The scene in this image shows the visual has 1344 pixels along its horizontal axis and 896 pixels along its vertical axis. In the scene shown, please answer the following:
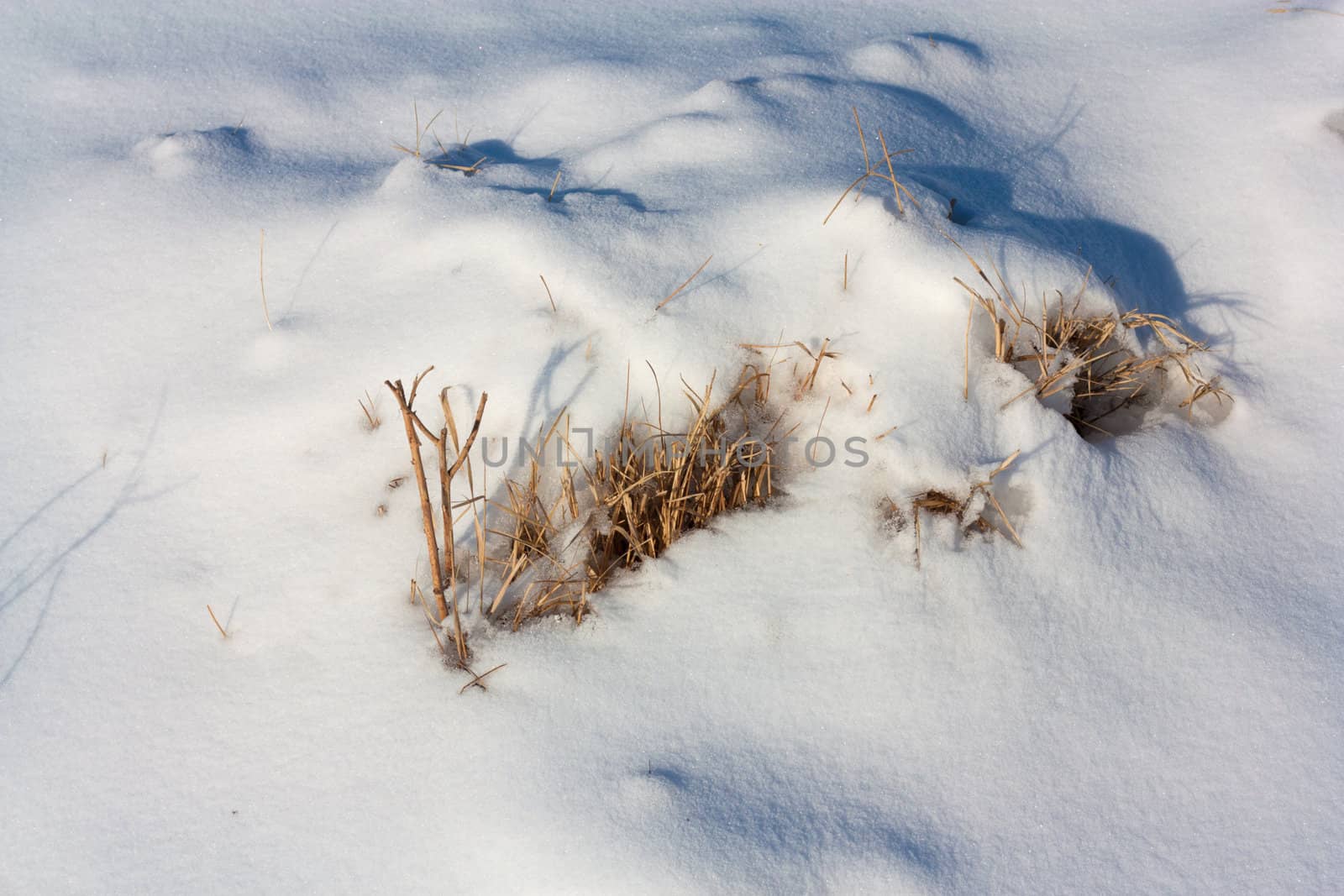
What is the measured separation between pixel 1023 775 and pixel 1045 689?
14 centimetres

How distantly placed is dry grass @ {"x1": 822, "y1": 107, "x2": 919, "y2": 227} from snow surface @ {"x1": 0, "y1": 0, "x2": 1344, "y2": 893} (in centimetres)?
4

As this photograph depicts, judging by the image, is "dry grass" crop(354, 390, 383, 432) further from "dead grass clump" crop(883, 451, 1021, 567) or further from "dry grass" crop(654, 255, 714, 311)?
"dead grass clump" crop(883, 451, 1021, 567)

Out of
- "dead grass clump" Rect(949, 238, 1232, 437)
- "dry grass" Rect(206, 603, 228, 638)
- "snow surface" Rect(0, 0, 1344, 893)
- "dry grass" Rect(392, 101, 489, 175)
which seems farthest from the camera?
"dry grass" Rect(392, 101, 489, 175)

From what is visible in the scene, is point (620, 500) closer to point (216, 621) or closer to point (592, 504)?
point (592, 504)

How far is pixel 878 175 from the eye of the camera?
172 centimetres

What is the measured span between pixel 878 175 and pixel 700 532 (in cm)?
83

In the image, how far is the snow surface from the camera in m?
1.24

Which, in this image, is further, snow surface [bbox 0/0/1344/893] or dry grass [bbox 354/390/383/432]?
dry grass [bbox 354/390/383/432]

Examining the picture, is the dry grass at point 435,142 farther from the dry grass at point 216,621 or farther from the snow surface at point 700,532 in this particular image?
the dry grass at point 216,621

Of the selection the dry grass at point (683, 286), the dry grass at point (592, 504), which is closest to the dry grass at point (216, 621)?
the dry grass at point (592, 504)

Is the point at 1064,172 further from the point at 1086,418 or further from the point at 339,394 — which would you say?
the point at 339,394

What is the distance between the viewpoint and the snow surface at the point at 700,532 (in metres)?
1.24

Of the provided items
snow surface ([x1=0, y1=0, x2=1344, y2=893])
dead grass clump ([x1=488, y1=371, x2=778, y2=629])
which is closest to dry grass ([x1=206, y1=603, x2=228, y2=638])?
snow surface ([x1=0, y1=0, x2=1344, y2=893])

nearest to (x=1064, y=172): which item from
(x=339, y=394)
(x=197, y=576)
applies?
(x=339, y=394)
